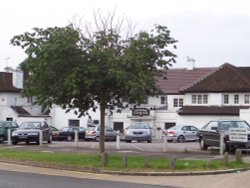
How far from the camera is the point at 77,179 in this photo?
664 inches

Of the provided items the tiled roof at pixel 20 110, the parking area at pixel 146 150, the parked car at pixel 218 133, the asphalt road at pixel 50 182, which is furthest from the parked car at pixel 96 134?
the asphalt road at pixel 50 182

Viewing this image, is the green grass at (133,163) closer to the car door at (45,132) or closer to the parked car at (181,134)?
the car door at (45,132)

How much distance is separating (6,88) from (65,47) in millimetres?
46039

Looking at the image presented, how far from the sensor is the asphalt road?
15.2 metres

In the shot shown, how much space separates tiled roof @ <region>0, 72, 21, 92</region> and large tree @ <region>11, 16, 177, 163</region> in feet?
145

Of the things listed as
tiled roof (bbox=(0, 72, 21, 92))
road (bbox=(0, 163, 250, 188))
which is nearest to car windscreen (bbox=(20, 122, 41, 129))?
road (bbox=(0, 163, 250, 188))

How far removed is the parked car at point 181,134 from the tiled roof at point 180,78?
16.2 metres

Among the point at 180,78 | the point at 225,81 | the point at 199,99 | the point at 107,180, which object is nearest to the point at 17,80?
the point at 180,78

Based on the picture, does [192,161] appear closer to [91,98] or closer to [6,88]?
[91,98]

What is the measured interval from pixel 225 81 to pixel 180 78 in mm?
11170

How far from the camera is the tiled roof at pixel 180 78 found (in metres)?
64.1

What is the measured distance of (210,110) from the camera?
5388 centimetres

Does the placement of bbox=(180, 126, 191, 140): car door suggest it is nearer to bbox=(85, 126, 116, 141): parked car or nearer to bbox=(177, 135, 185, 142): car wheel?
bbox=(177, 135, 185, 142): car wheel

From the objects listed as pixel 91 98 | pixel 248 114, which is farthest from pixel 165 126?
pixel 91 98
